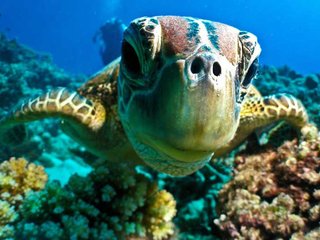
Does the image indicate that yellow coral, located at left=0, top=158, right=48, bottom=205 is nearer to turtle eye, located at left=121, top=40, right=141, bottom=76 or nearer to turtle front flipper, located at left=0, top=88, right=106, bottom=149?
turtle front flipper, located at left=0, top=88, right=106, bottom=149

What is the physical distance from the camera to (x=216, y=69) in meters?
1.38

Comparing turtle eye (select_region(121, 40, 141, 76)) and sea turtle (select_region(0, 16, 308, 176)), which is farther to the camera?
turtle eye (select_region(121, 40, 141, 76))

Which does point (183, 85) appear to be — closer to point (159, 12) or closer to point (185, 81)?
point (185, 81)

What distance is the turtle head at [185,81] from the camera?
135 cm

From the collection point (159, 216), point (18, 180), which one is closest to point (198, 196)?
point (159, 216)

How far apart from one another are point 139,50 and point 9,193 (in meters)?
1.99

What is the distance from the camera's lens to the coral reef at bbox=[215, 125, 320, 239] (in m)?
2.46

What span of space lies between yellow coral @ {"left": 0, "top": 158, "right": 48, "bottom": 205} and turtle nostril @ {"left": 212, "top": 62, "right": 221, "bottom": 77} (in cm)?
228

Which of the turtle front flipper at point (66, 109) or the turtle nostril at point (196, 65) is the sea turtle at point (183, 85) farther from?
the turtle front flipper at point (66, 109)

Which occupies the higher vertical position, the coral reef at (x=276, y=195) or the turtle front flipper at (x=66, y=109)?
the turtle front flipper at (x=66, y=109)

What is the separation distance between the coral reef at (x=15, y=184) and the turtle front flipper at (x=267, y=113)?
1.83m

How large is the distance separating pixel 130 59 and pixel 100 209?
1.46 meters

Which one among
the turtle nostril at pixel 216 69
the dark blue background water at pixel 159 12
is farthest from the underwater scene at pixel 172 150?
the dark blue background water at pixel 159 12

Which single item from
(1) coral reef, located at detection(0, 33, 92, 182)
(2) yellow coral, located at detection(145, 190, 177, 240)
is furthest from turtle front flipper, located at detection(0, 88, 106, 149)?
(1) coral reef, located at detection(0, 33, 92, 182)
